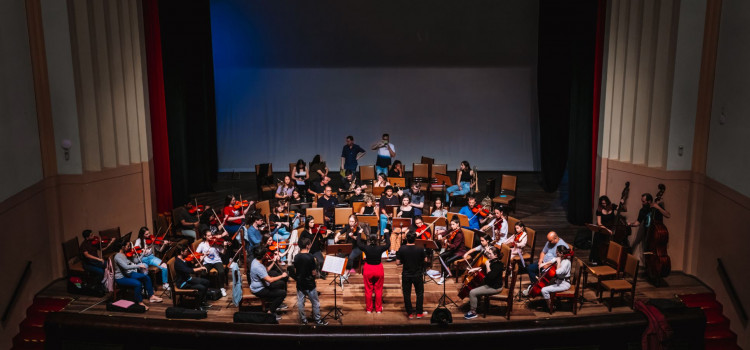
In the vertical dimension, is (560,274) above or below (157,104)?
below

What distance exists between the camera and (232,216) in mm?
9445

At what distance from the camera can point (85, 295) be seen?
25.5 feet

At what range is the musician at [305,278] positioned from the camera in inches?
261

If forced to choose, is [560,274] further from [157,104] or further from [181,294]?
[157,104]

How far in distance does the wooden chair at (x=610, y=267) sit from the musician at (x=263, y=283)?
13.0ft

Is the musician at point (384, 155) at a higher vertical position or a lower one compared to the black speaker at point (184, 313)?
higher

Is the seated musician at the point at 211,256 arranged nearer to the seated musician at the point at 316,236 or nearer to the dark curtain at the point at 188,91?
the seated musician at the point at 316,236

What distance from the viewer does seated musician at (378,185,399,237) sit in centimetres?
973

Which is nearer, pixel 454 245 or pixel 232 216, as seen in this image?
pixel 454 245

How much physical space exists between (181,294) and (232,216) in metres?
2.38

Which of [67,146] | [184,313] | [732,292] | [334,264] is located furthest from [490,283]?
[67,146]

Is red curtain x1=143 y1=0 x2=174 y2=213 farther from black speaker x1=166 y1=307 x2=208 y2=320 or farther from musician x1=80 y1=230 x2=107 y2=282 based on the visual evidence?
black speaker x1=166 y1=307 x2=208 y2=320

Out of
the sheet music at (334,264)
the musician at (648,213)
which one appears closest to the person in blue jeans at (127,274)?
the sheet music at (334,264)

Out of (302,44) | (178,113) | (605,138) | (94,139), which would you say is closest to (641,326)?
(605,138)
